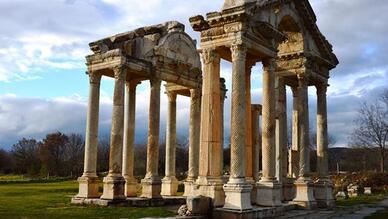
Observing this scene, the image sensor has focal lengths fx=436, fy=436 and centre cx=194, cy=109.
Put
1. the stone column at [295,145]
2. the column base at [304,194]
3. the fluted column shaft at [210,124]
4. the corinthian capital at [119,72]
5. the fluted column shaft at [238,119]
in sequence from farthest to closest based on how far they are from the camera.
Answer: the stone column at [295,145], the corinthian capital at [119,72], the column base at [304,194], the fluted column shaft at [210,124], the fluted column shaft at [238,119]

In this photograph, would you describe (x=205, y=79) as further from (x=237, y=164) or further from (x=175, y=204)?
(x=175, y=204)

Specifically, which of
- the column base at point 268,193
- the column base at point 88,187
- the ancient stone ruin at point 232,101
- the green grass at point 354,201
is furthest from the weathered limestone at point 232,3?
the green grass at point 354,201

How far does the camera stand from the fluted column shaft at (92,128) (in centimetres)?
2509

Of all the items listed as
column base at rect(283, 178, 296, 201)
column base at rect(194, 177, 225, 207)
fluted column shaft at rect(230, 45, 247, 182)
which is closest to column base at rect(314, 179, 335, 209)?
column base at rect(283, 178, 296, 201)

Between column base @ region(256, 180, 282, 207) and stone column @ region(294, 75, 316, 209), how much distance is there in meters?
4.01

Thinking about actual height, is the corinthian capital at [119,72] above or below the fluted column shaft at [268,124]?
above

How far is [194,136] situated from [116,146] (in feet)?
20.3

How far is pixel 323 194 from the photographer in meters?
24.6

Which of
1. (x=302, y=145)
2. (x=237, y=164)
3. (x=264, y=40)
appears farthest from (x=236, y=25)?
(x=302, y=145)

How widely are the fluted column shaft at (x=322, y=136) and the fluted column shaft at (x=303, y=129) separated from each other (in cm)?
159

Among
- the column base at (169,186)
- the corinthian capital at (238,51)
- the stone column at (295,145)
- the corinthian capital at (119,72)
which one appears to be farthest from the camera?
the column base at (169,186)

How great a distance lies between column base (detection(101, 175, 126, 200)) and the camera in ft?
76.8

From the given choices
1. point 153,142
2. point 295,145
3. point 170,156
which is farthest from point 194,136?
point 295,145

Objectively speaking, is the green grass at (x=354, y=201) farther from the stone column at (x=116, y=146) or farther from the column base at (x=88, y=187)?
the column base at (x=88, y=187)
